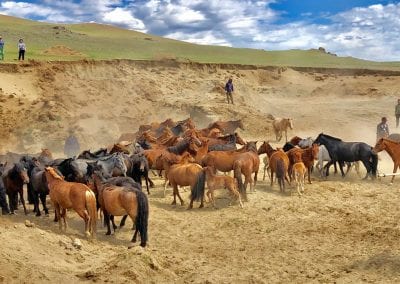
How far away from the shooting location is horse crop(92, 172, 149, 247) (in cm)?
1042

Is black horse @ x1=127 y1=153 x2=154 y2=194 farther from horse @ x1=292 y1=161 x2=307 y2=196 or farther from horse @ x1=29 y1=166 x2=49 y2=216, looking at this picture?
horse @ x1=292 y1=161 x2=307 y2=196

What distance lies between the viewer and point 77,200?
10625 millimetres

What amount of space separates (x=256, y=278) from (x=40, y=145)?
704 inches

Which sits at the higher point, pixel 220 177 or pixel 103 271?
pixel 220 177

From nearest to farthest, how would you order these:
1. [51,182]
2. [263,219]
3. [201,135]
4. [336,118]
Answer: [51,182] → [263,219] → [201,135] → [336,118]

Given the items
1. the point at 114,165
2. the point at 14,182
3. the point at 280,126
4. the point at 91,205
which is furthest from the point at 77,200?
the point at 280,126

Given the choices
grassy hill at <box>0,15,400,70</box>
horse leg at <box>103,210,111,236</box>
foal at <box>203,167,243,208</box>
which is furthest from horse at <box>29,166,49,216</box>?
grassy hill at <box>0,15,400,70</box>

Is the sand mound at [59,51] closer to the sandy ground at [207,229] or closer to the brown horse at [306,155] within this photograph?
the sandy ground at [207,229]

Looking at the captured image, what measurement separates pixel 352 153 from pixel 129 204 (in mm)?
9218

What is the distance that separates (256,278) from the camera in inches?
360

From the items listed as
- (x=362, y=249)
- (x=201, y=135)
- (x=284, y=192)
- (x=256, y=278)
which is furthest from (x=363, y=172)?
(x=256, y=278)

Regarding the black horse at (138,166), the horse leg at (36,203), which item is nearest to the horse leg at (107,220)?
the horse leg at (36,203)

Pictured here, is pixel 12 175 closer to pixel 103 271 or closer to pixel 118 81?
pixel 103 271

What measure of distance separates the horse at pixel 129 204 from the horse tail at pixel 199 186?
2.65m
